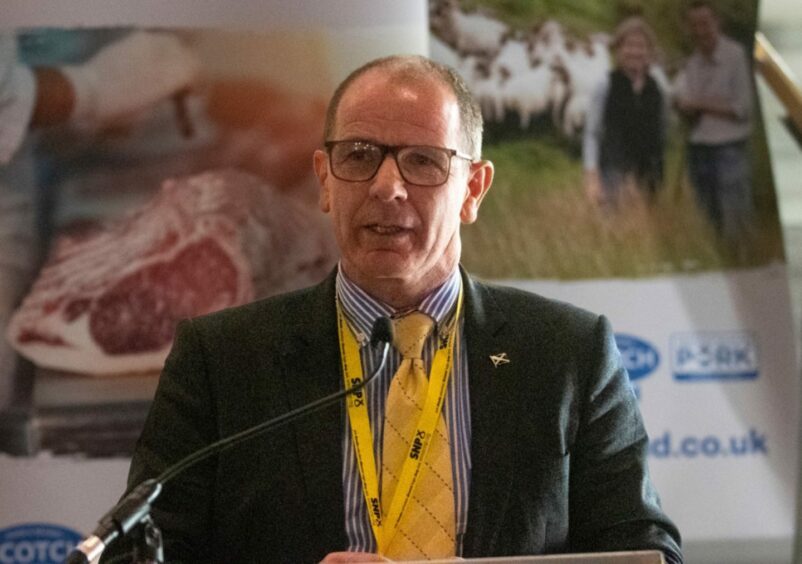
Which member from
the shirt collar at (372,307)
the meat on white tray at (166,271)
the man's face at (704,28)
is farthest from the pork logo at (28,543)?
the man's face at (704,28)

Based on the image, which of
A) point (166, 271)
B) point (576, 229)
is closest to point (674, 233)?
point (576, 229)

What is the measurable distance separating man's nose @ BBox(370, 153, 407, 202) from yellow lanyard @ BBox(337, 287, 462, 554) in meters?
0.29

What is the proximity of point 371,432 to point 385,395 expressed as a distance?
0.28 feet

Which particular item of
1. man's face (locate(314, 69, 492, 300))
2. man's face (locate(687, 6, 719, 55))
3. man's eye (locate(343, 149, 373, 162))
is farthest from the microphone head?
man's face (locate(687, 6, 719, 55))

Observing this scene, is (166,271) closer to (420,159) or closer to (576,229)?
(576,229)

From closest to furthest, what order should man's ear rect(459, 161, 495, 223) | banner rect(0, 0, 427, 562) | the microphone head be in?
the microphone head < man's ear rect(459, 161, 495, 223) < banner rect(0, 0, 427, 562)

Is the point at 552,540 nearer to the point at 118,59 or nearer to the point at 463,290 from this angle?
the point at 463,290

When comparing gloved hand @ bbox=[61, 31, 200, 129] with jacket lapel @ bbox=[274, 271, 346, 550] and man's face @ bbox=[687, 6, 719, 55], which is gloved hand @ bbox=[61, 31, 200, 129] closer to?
jacket lapel @ bbox=[274, 271, 346, 550]

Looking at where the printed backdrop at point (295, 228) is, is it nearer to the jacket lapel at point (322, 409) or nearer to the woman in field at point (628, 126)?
the woman in field at point (628, 126)

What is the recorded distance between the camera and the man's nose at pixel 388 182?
2.26 m

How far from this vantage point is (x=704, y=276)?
367 centimetres

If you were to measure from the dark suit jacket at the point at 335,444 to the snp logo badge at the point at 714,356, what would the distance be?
1.27 metres

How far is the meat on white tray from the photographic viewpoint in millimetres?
3572

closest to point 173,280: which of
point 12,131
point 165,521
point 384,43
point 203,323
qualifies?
point 12,131
